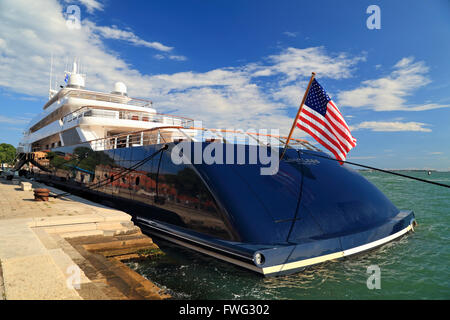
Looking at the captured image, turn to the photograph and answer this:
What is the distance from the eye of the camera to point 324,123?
674 cm

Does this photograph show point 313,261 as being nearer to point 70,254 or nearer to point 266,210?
point 266,210

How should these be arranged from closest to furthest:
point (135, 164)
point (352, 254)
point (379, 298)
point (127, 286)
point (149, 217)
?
point (127, 286), point (379, 298), point (352, 254), point (149, 217), point (135, 164)

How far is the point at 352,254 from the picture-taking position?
612cm

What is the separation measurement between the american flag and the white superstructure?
9001mm

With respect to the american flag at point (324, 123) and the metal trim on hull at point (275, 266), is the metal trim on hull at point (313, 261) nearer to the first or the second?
the metal trim on hull at point (275, 266)

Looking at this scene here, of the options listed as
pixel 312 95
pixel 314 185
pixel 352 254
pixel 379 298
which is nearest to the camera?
pixel 379 298

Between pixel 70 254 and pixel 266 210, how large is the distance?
417 cm

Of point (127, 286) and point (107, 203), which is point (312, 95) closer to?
point (127, 286)

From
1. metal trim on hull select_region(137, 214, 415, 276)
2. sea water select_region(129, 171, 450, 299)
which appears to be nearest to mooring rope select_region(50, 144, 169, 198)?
metal trim on hull select_region(137, 214, 415, 276)

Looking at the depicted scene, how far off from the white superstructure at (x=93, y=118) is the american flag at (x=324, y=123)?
29.5 feet

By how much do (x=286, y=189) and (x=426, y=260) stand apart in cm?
402

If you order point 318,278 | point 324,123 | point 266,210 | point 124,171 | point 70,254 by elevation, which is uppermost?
point 324,123

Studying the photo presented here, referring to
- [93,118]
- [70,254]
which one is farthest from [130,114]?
[70,254]

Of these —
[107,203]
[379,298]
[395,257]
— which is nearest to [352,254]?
[379,298]
